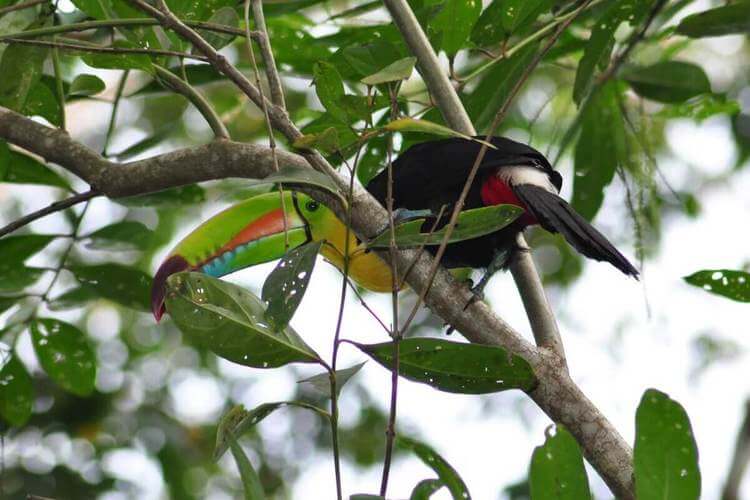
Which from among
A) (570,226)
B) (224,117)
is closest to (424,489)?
(570,226)

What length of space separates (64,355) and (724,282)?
154 centimetres

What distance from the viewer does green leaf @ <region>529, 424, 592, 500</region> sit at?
1312 millimetres

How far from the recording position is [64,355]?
8.39 ft

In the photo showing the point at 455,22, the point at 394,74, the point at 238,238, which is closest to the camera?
the point at 394,74

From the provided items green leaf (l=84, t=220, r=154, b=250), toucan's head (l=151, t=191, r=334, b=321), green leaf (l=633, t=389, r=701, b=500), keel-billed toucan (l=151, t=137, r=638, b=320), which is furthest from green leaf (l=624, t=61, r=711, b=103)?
green leaf (l=633, t=389, r=701, b=500)

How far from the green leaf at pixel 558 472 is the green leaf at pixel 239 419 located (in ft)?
1.11

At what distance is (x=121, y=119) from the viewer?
238 inches

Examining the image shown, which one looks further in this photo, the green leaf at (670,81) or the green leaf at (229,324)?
the green leaf at (670,81)

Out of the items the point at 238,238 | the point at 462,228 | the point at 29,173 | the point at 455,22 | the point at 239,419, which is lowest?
the point at 239,419

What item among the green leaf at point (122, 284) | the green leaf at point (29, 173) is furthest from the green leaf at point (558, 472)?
the green leaf at point (29, 173)

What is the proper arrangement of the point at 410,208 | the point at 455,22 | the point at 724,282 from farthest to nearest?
the point at 410,208 → the point at 455,22 → the point at 724,282

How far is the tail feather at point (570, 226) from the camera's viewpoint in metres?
1.97

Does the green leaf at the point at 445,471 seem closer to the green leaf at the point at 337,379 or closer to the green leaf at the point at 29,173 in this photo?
the green leaf at the point at 337,379

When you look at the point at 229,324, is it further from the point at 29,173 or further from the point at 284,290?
the point at 29,173
